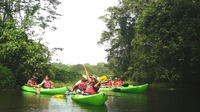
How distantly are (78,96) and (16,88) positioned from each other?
11.1m

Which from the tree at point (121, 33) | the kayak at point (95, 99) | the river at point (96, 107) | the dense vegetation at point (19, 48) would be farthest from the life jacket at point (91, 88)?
the tree at point (121, 33)

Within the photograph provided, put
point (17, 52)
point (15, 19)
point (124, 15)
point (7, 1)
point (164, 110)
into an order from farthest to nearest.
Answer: point (124, 15) → point (15, 19) → point (7, 1) → point (17, 52) → point (164, 110)

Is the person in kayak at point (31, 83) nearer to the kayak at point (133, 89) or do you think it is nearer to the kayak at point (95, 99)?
the kayak at point (133, 89)

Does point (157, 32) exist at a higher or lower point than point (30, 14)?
lower

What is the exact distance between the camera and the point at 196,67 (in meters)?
20.5

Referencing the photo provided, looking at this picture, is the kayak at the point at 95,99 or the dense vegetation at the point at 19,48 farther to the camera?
the dense vegetation at the point at 19,48

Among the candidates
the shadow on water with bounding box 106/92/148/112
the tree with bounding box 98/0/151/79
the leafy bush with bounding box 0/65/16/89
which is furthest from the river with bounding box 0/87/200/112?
the tree with bounding box 98/0/151/79

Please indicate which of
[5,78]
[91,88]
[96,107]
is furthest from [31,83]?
[96,107]

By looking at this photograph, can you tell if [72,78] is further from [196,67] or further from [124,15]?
[196,67]

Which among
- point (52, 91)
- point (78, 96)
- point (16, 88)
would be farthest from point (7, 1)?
point (78, 96)

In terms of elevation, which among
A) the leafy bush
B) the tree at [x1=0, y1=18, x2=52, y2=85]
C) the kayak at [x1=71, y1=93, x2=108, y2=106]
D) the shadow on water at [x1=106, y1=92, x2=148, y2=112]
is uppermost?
the tree at [x1=0, y1=18, x2=52, y2=85]

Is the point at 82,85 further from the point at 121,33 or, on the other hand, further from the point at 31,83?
the point at 121,33

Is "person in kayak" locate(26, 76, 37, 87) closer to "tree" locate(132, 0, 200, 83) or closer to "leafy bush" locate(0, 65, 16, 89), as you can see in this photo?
"leafy bush" locate(0, 65, 16, 89)

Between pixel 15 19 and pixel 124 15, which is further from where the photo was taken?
pixel 124 15
